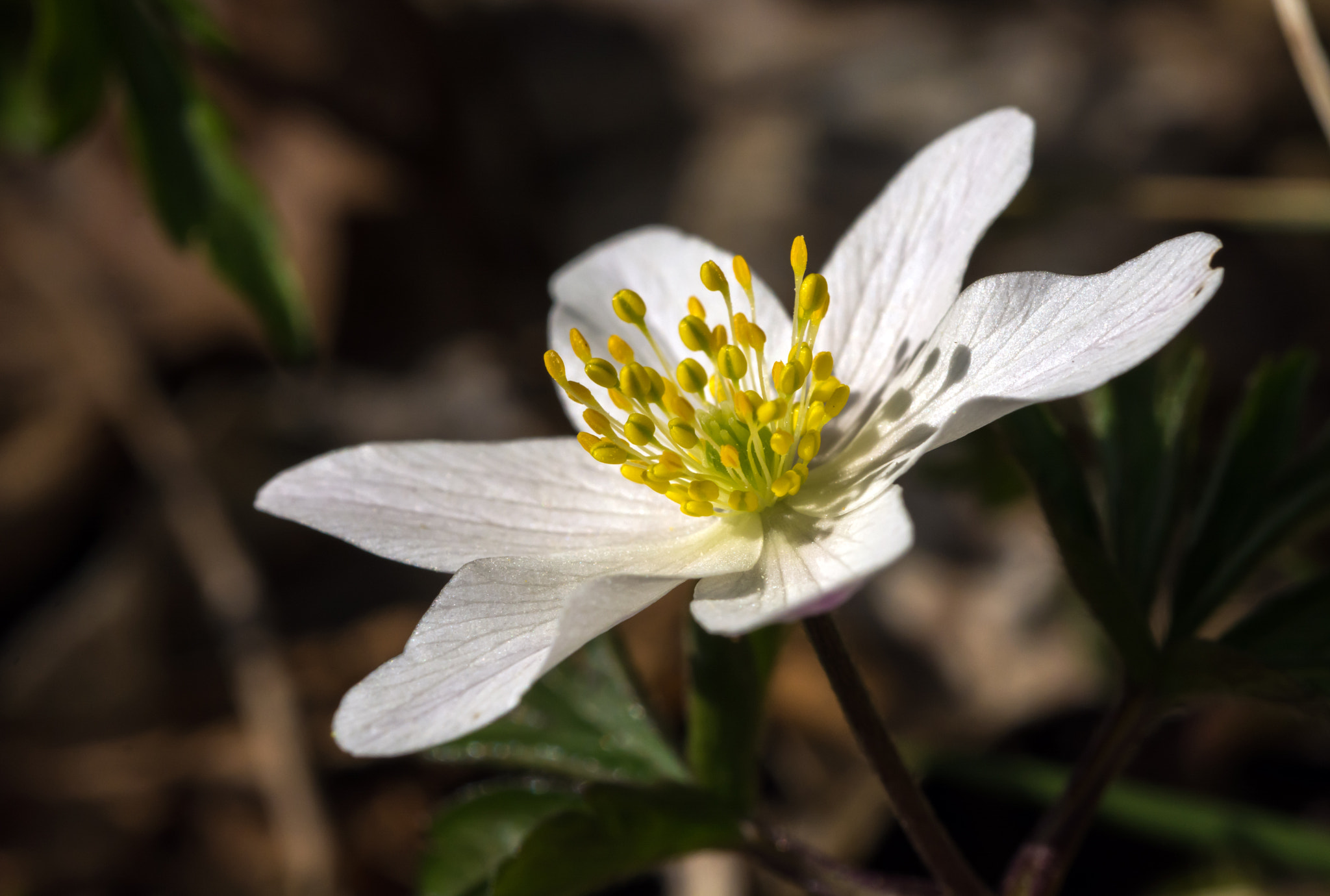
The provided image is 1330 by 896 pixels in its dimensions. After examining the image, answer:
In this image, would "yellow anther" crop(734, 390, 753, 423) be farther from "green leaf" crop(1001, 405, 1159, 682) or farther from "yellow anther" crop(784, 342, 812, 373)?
"green leaf" crop(1001, 405, 1159, 682)

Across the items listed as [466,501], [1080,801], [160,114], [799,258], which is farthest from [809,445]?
[160,114]

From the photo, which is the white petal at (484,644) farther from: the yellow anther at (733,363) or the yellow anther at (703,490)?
the yellow anther at (733,363)

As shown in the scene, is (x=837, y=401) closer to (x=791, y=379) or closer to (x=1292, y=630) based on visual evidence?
(x=791, y=379)

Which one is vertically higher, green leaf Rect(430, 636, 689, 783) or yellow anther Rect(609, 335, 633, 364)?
yellow anther Rect(609, 335, 633, 364)

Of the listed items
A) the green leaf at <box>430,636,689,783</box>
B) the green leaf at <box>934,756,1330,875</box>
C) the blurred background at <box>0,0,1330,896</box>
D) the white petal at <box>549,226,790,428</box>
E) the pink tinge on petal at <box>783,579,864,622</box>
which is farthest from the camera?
→ the blurred background at <box>0,0,1330,896</box>

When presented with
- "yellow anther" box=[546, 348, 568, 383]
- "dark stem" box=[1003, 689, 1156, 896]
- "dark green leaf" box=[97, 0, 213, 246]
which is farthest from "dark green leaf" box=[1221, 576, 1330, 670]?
"dark green leaf" box=[97, 0, 213, 246]

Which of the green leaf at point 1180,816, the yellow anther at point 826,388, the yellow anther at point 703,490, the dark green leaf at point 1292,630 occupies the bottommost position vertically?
the green leaf at point 1180,816

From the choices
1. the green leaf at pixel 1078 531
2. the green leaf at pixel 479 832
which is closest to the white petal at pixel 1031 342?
the green leaf at pixel 1078 531
